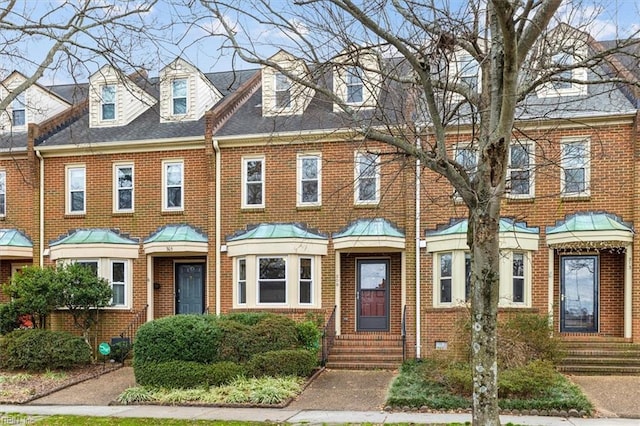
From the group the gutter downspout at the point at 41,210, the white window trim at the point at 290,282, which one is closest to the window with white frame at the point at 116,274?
the gutter downspout at the point at 41,210

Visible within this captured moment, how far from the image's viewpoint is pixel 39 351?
15.1 meters

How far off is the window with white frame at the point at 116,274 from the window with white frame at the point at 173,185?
2.07 meters

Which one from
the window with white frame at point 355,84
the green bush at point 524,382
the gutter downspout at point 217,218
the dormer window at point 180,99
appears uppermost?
the dormer window at point 180,99

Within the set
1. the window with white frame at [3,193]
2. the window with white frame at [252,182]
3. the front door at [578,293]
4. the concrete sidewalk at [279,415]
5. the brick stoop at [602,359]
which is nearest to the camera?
the concrete sidewalk at [279,415]

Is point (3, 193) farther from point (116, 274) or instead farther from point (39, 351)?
point (39, 351)

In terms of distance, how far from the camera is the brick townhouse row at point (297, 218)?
14.9m

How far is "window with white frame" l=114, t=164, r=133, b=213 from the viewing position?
17969mm

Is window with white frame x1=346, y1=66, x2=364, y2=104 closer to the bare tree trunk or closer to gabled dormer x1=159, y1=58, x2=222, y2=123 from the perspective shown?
the bare tree trunk

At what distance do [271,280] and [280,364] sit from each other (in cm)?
377

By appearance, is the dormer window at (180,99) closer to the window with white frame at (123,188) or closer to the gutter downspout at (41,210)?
the window with white frame at (123,188)

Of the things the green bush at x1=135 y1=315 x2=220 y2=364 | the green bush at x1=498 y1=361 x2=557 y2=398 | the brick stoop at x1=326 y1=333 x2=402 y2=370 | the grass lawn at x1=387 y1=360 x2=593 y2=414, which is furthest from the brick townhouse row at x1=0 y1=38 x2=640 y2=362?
the green bush at x1=135 y1=315 x2=220 y2=364

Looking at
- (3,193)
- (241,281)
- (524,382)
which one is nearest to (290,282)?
(241,281)

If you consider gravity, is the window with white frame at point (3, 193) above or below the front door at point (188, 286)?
above

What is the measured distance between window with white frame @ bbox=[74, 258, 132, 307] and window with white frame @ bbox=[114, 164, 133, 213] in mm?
1587
